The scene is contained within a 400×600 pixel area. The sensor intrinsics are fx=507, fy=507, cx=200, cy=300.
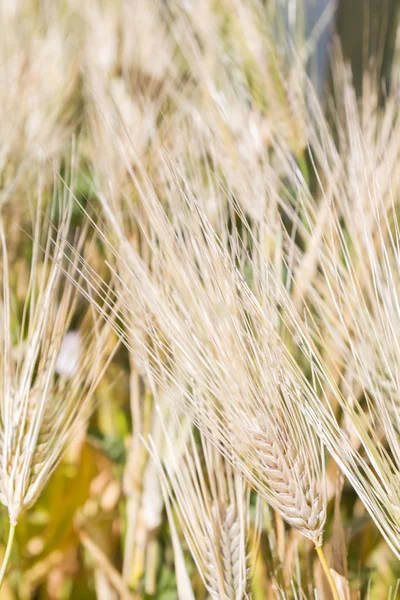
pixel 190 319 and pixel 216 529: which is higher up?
pixel 190 319

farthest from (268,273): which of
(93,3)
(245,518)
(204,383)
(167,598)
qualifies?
(93,3)

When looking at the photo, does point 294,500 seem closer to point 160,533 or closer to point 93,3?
point 160,533

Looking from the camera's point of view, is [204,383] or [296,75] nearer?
[204,383]

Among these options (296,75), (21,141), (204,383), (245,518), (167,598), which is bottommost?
(167,598)

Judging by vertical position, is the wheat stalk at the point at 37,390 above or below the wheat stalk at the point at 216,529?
above

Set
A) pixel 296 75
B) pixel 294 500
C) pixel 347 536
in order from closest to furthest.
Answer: pixel 294 500 < pixel 347 536 < pixel 296 75

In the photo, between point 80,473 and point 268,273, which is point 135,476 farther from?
point 268,273

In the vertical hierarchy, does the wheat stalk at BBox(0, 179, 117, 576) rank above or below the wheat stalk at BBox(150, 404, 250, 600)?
above

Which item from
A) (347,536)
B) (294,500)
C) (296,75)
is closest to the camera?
(294,500)

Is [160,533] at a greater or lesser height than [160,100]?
lesser
